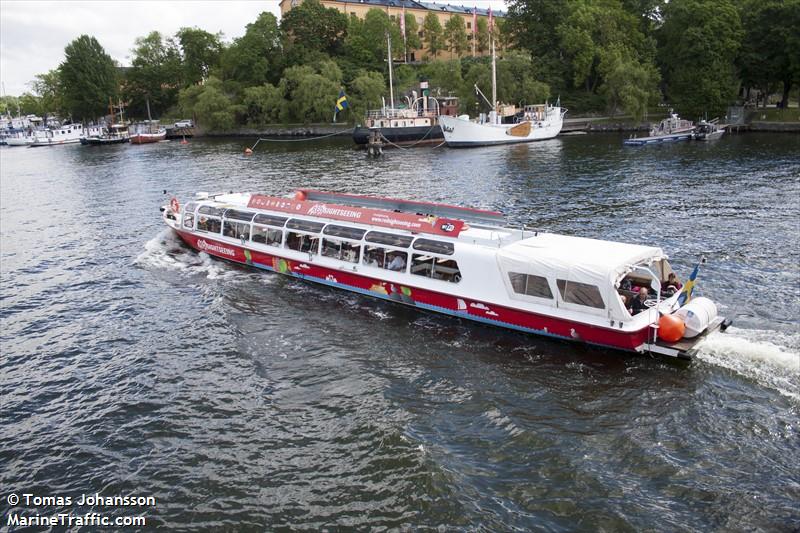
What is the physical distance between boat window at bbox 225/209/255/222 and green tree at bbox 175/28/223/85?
147 m

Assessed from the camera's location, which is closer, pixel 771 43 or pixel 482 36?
pixel 771 43

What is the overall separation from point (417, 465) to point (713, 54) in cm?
9397

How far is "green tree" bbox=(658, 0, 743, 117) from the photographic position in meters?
84.7

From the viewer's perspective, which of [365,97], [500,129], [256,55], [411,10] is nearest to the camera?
[500,129]

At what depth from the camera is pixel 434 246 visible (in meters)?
22.9

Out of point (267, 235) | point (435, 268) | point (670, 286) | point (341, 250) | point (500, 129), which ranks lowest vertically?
point (670, 286)

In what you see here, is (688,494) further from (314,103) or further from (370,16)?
(370,16)

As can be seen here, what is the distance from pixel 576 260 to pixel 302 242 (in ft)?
46.4

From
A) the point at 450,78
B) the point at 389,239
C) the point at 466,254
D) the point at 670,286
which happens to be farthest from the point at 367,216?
the point at 450,78

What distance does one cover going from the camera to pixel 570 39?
108 metres

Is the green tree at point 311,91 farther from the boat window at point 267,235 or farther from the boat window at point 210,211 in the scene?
the boat window at point 267,235

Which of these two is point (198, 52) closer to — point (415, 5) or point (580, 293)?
point (415, 5)

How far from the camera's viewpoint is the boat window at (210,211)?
3234 cm

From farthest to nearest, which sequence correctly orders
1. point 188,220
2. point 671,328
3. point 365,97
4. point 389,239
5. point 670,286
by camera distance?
point 365,97, point 188,220, point 389,239, point 670,286, point 671,328
